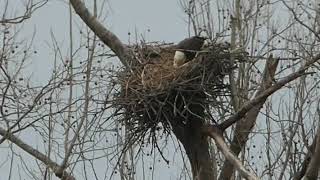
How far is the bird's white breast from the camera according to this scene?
599 centimetres

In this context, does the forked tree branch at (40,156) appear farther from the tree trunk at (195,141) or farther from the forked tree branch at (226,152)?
the forked tree branch at (226,152)

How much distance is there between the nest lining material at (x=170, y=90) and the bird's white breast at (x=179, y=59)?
0.30 feet

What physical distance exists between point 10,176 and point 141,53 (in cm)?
A: 244

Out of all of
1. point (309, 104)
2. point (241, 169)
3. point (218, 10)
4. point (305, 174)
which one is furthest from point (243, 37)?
point (241, 169)

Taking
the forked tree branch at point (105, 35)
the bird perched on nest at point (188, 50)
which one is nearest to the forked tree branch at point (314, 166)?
the bird perched on nest at point (188, 50)

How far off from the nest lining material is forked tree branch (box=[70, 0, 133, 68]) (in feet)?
0.79

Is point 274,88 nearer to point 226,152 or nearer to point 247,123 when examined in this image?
point 226,152

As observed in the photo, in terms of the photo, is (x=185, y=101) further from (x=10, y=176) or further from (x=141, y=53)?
(x=10, y=176)

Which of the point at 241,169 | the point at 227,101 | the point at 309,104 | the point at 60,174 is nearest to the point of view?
the point at 241,169

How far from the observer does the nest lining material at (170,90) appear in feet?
18.2

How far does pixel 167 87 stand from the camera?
5543 mm

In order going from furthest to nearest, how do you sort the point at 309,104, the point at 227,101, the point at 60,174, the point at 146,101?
the point at 309,104 < the point at 60,174 < the point at 227,101 < the point at 146,101

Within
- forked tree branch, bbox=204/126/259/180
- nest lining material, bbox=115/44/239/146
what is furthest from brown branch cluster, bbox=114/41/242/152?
forked tree branch, bbox=204/126/259/180

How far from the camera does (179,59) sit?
6.02 metres
